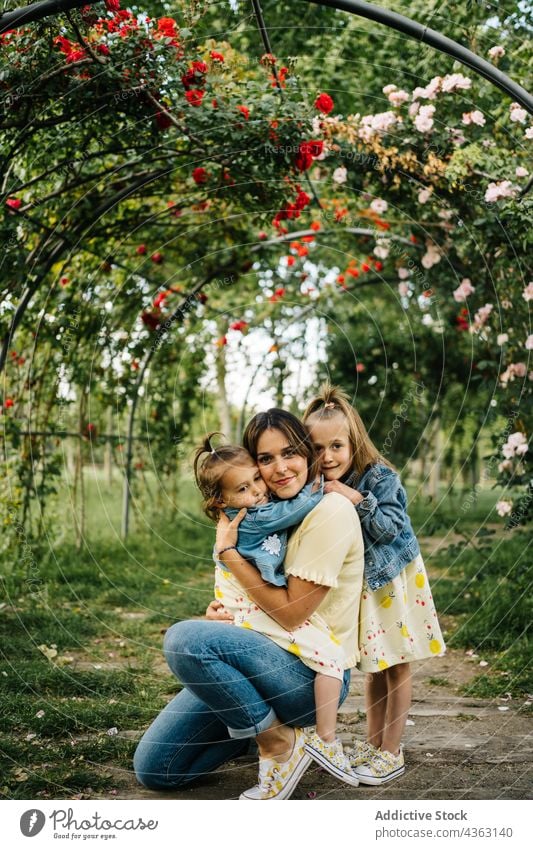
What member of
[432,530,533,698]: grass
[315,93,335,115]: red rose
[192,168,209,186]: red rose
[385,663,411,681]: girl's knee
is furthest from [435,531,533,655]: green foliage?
[192,168,209,186]: red rose

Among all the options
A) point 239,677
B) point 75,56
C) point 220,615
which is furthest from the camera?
point 75,56

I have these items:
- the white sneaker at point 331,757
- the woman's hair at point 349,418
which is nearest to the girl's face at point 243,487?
the woman's hair at point 349,418

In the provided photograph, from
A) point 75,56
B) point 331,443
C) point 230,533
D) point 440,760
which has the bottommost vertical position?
point 440,760

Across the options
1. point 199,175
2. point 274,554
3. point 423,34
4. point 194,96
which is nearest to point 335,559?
point 274,554

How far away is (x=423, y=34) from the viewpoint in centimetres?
294

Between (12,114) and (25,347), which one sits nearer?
(12,114)

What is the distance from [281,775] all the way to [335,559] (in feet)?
2.06

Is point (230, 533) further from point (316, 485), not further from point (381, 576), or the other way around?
point (381, 576)

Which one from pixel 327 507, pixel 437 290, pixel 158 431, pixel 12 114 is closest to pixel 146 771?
pixel 327 507

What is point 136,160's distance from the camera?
438cm

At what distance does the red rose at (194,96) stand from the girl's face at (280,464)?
1957 millimetres

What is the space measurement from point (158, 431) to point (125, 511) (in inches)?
44.1
